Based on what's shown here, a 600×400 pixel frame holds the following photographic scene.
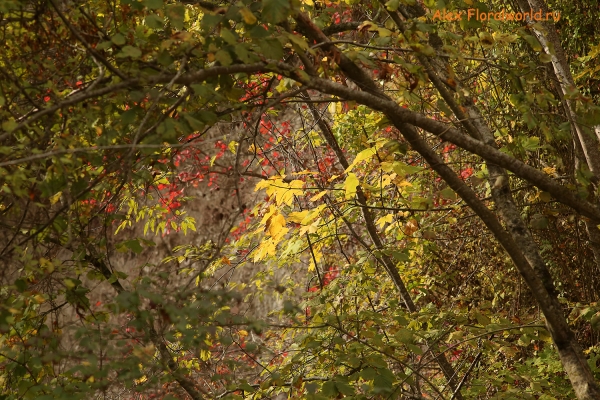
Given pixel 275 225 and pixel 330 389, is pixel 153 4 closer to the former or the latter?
pixel 275 225

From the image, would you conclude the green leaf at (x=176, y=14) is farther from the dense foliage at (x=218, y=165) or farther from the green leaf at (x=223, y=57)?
the green leaf at (x=223, y=57)

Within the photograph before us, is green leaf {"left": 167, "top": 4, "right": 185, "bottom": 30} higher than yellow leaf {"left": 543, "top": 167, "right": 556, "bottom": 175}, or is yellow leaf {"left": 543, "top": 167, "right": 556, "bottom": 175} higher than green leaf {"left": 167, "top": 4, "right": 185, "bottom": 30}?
green leaf {"left": 167, "top": 4, "right": 185, "bottom": 30}

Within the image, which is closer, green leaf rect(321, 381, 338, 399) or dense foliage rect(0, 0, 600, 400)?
dense foliage rect(0, 0, 600, 400)

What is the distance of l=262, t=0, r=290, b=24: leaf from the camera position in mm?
2078

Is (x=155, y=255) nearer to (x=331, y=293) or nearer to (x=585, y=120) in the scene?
(x=331, y=293)

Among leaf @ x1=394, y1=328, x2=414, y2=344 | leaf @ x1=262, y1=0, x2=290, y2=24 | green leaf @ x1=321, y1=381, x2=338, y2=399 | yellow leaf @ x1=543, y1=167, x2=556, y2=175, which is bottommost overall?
green leaf @ x1=321, y1=381, x2=338, y2=399

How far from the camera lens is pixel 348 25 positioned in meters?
3.60

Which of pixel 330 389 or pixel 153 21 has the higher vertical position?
pixel 153 21

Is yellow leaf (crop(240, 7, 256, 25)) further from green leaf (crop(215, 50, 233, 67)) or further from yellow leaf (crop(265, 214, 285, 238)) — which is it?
yellow leaf (crop(265, 214, 285, 238))

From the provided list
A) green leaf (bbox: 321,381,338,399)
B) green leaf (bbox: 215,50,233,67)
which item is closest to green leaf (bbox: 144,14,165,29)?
green leaf (bbox: 215,50,233,67)

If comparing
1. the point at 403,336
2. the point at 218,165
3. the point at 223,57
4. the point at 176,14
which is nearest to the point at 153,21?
the point at 176,14

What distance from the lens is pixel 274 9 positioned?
208 centimetres

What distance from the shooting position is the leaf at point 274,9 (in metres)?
2.08

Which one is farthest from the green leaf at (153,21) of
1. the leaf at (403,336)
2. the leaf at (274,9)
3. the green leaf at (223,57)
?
the leaf at (403,336)
